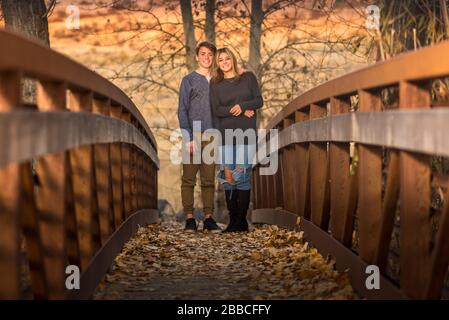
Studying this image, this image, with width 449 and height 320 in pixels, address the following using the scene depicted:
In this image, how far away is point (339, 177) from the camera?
23.9ft

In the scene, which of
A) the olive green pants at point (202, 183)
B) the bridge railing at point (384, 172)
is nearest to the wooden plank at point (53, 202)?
the bridge railing at point (384, 172)

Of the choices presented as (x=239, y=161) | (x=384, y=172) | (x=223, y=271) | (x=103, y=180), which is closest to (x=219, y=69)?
(x=239, y=161)

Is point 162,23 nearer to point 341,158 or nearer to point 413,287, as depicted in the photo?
point 341,158

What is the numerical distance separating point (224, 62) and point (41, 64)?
260 inches

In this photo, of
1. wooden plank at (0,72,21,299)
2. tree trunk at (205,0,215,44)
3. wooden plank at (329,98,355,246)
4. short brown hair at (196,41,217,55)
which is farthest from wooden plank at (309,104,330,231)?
tree trunk at (205,0,215,44)

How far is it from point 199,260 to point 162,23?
12767 mm

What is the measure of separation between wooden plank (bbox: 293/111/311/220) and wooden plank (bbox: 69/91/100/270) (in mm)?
2962

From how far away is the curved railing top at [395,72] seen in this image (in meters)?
4.49

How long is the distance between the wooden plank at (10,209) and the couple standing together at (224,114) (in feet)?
22.7

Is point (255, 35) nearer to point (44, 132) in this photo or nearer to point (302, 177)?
point (302, 177)
